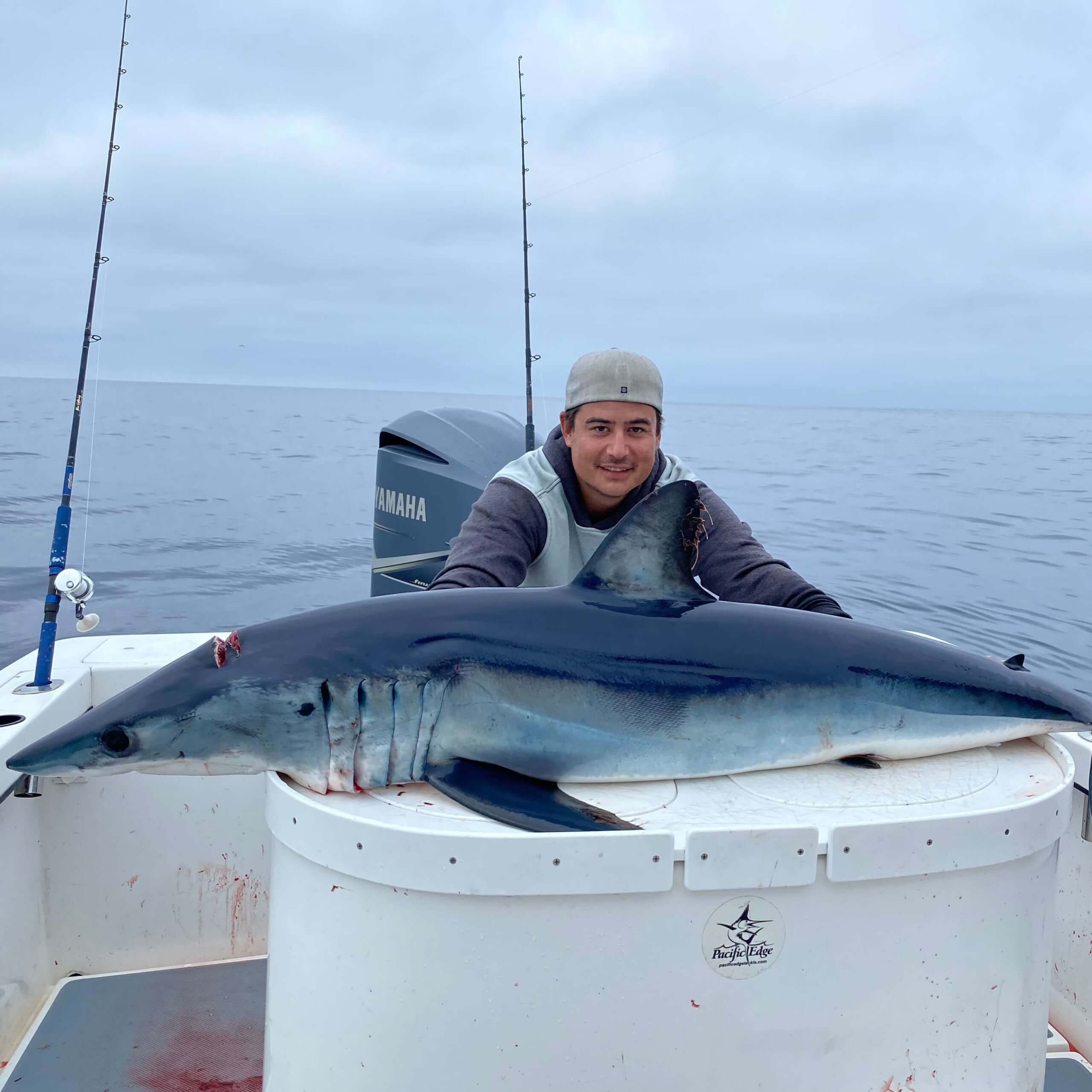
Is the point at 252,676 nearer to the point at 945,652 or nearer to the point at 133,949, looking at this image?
the point at 945,652

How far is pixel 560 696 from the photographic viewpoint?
6.46ft

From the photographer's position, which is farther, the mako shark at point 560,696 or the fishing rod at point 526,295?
the fishing rod at point 526,295

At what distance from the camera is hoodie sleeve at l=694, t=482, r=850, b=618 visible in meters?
2.95

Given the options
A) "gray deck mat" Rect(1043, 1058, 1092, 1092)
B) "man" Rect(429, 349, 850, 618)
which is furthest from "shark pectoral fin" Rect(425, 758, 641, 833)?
"gray deck mat" Rect(1043, 1058, 1092, 1092)

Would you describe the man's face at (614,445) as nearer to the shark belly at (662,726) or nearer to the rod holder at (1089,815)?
the shark belly at (662,726)

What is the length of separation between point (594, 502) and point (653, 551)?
114cm

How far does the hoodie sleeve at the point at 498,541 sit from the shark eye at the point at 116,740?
→ 98 cm

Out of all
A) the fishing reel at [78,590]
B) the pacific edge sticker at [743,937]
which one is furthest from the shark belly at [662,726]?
the fishing reel at [78,590]

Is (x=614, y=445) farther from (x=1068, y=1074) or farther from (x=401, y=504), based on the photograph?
(x=1068, y=1074)

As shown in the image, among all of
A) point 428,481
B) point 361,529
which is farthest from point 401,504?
point 361,529

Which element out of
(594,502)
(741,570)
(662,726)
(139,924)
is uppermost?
(594,502)

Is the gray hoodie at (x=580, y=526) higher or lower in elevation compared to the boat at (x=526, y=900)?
higher

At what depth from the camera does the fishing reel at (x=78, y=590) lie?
3064 millimetres

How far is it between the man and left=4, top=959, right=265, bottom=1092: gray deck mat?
1.62m
